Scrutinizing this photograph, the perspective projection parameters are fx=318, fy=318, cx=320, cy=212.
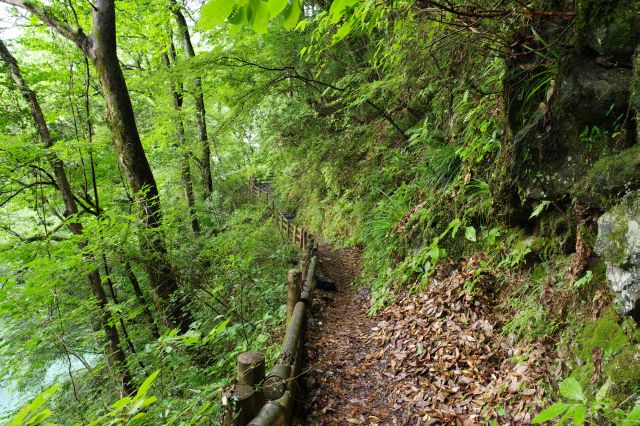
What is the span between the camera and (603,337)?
2174 mm

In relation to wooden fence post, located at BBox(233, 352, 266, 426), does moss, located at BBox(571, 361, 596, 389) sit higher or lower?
lower

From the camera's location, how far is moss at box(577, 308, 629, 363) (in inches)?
80.8

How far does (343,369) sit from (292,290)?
1339 millimetres

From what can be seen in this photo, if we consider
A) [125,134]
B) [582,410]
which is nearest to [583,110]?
[582,410]

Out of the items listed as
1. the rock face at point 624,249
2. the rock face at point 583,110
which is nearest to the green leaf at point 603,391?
the rock face at point 624,249

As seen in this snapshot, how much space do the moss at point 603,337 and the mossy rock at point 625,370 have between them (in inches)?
2.2

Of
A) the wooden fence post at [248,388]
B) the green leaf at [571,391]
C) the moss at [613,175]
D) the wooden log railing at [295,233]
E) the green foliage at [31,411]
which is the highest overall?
the green foliage at [31,411]

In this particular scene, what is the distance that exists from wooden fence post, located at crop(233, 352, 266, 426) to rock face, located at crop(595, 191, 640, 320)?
2563 millimetres

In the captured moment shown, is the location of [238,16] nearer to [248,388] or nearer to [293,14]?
[293,14]

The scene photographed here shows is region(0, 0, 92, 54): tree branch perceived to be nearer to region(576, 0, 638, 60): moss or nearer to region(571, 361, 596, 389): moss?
region(576, 0, 638, 60): moss

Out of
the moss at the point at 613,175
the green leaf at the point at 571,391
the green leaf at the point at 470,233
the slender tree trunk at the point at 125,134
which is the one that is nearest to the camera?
the green leaf at the point at 571,391

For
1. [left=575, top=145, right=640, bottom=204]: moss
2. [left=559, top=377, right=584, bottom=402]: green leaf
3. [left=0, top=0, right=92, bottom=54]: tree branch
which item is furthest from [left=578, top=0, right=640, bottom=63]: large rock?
[left=0, top=0, right=92, bottom=54]: tree branch

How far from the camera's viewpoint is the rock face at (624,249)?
1949 mm

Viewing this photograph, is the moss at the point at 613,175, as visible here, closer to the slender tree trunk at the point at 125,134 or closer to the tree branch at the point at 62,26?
the slender tree trunk at the point at 125,134
